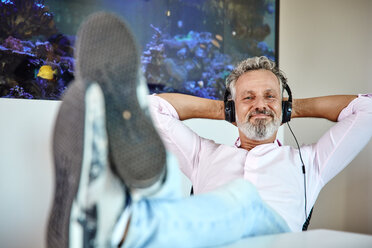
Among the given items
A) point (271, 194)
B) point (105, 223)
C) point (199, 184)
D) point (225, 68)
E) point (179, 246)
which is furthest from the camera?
point (225, 68)

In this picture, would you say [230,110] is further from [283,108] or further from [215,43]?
[215,43]

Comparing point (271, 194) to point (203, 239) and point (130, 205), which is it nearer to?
point (203, 239)

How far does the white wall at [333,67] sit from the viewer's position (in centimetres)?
269

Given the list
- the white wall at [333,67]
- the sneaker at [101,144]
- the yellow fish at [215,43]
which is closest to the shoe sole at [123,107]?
the sneaker at [101,144]

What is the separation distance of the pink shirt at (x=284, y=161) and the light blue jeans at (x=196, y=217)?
0.45m

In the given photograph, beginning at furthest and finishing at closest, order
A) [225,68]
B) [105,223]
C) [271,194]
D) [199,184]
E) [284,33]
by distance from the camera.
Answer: [284,33] → [225,68] → [199,184] → [271,194] → [105,223]

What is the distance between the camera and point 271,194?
1.41 meters

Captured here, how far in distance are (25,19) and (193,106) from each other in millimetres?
973

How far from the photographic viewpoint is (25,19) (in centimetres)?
188

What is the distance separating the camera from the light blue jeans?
0.73 m

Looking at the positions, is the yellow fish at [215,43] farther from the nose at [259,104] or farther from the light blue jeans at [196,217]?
the light blue jeans at [196,217]

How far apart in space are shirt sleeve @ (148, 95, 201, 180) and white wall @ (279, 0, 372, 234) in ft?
4.83

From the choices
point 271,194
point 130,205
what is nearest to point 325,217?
point 271,194

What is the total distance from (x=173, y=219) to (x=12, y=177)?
902 millimetres
